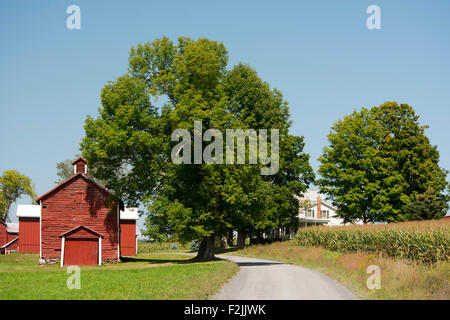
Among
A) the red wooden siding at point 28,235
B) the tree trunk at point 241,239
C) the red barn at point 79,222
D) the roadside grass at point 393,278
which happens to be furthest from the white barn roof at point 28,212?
the roadside grass at point 393,278

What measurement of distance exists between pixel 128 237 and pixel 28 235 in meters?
13.7

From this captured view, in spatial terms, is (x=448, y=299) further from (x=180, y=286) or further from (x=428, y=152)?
(x=428, y=152)

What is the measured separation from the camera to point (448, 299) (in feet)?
59.1

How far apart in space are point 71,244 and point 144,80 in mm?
16219

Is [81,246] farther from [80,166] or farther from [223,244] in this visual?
[223,244]

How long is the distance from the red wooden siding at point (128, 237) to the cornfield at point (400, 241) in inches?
1152

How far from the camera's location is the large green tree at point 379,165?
61281 mm

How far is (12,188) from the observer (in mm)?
108125

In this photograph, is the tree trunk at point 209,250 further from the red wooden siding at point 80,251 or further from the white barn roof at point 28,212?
the white barn roof at point 28,212

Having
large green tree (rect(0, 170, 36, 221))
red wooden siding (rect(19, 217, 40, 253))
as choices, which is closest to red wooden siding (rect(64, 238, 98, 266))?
red wooden siding (rect(19, 217, 40, 253))

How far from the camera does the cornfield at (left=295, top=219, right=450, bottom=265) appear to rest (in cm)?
2886

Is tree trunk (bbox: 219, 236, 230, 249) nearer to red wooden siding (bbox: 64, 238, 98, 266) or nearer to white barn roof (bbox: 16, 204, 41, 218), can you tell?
white barn roof (bbox: 16, 204, 41, 218)

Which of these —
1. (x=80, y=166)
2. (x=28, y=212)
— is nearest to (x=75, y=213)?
(x=80, y=166)
